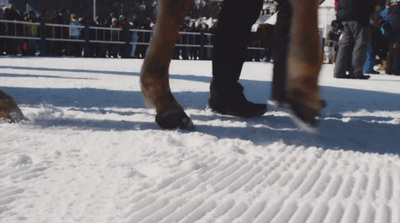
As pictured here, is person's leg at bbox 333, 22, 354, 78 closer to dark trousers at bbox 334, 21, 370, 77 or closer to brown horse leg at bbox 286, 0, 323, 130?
dark trousers at bbox 334, 21, 370, 77

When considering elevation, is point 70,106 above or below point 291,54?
below

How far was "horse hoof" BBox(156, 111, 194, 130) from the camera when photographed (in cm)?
184

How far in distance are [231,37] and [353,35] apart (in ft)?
12.6

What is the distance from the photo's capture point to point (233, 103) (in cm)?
224

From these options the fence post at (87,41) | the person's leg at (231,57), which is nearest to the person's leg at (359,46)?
the person's leg at (231,57)

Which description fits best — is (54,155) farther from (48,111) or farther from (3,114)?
(48,111)

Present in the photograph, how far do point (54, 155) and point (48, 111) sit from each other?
2.76 ft

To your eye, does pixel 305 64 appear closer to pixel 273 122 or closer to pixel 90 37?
pixel 273 122

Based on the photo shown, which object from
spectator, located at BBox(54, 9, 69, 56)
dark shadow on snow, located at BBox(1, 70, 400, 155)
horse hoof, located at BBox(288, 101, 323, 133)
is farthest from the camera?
spectator, located at BBox(54, 9, 69, 56)

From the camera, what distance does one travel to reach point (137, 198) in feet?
3.47

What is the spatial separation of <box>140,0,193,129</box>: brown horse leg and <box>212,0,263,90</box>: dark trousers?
0.47 meters

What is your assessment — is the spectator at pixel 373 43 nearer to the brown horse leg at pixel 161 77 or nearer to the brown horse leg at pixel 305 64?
the brown horse leg at pixel 161 77

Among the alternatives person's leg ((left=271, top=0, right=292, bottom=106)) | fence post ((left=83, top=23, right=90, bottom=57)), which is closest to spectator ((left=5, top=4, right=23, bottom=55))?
fence post ((left=83, top=23, right=90, bottom=57))

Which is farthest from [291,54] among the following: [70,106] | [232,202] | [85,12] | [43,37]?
[85,12]
